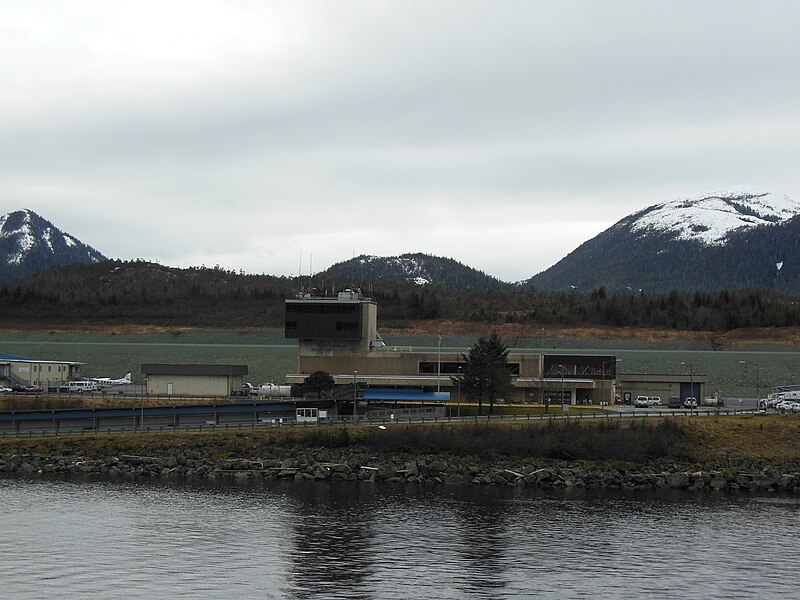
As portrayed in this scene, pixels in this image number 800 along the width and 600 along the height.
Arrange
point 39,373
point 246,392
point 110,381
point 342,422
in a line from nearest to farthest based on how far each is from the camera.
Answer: point 342,422 → point 246,392 → point 39,373 → point 110,381

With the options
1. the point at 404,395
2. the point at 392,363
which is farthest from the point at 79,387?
the point at 404,395

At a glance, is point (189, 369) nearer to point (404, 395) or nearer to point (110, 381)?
point (110, 381)

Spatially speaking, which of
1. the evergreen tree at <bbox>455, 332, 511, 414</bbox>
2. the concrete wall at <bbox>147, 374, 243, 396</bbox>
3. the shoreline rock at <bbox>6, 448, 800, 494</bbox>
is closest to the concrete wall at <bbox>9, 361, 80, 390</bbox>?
the concrete wall at <bbox>147, 374, 243, 396</bbox>

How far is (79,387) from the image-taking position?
121 meters

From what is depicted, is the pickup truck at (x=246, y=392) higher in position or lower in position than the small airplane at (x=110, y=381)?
lower

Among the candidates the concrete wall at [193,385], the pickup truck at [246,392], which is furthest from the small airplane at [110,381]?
the pickup truck at [246,392]

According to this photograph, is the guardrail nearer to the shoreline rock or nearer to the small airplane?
the shoreline rock

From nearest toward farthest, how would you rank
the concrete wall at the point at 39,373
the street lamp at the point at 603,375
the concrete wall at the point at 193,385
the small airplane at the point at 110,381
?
1. the street lamp at the point at 603,375
2. the concrete wall at the point at 193,385
3. the concrete wall at the point at 39,373
4. the small airplane at the point at 110,381

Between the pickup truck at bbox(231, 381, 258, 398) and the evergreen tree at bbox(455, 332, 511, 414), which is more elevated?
the evergreen tree at bbox(455, 332, 511, 414)

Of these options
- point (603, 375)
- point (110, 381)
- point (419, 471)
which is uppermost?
point (603, 375)

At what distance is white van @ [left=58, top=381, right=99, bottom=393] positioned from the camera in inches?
4636

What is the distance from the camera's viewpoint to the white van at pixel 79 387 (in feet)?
386

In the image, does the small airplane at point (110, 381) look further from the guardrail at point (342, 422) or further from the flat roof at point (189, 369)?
the guardrail at point (342, 422)

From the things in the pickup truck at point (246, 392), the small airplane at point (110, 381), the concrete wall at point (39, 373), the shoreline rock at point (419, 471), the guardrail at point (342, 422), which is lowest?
the shoreline rock at point (419, 471)
